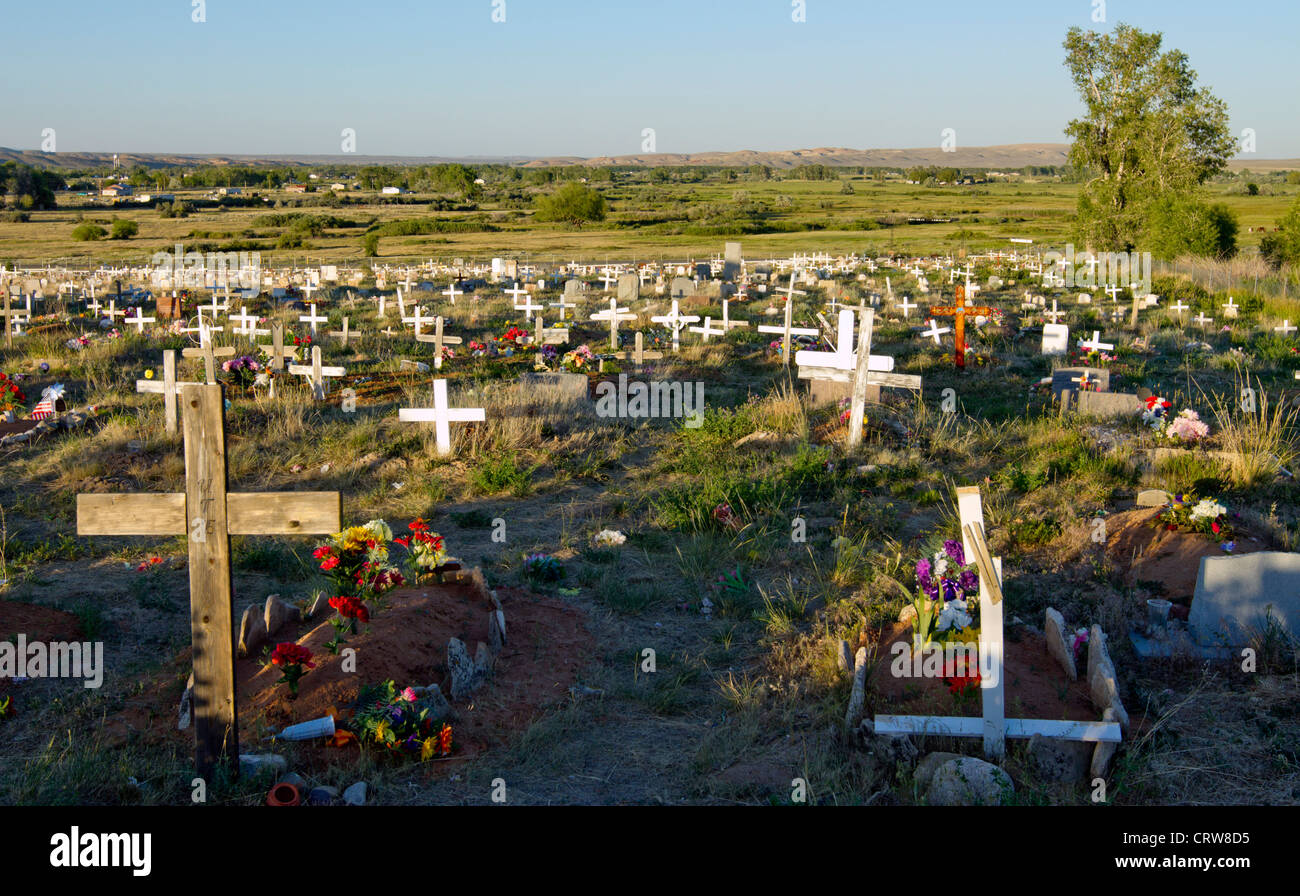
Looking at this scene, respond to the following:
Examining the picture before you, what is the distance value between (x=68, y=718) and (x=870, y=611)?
4.82 metres

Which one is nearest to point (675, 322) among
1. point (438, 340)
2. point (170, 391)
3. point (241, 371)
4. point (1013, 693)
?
point (438, 340)

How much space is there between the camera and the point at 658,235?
204 feet

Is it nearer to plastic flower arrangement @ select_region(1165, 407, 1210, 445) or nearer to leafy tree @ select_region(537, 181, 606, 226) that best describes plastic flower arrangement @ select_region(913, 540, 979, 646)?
plastic flower arrangement @ select_region(1165, 407, 1210, 445)

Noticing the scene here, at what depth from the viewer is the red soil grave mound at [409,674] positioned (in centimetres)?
503

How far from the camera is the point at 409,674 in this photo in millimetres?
5453

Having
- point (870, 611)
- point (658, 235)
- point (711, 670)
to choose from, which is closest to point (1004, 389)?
point (870, 611)

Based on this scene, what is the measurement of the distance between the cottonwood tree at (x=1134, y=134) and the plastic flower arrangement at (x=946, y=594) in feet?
102

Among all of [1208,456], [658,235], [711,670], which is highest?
[658,235]

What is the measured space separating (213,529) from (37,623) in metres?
2.70

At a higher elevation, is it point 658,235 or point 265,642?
point 658,235

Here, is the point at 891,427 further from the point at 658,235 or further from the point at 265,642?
the point at 658,235

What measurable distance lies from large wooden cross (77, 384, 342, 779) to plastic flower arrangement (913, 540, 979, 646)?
322 centimetres

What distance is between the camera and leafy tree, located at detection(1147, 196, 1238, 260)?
2989 centimetres

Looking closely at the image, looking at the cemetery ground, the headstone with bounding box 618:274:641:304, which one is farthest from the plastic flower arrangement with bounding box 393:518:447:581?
the headstone with bounding box 618:274:641:304
